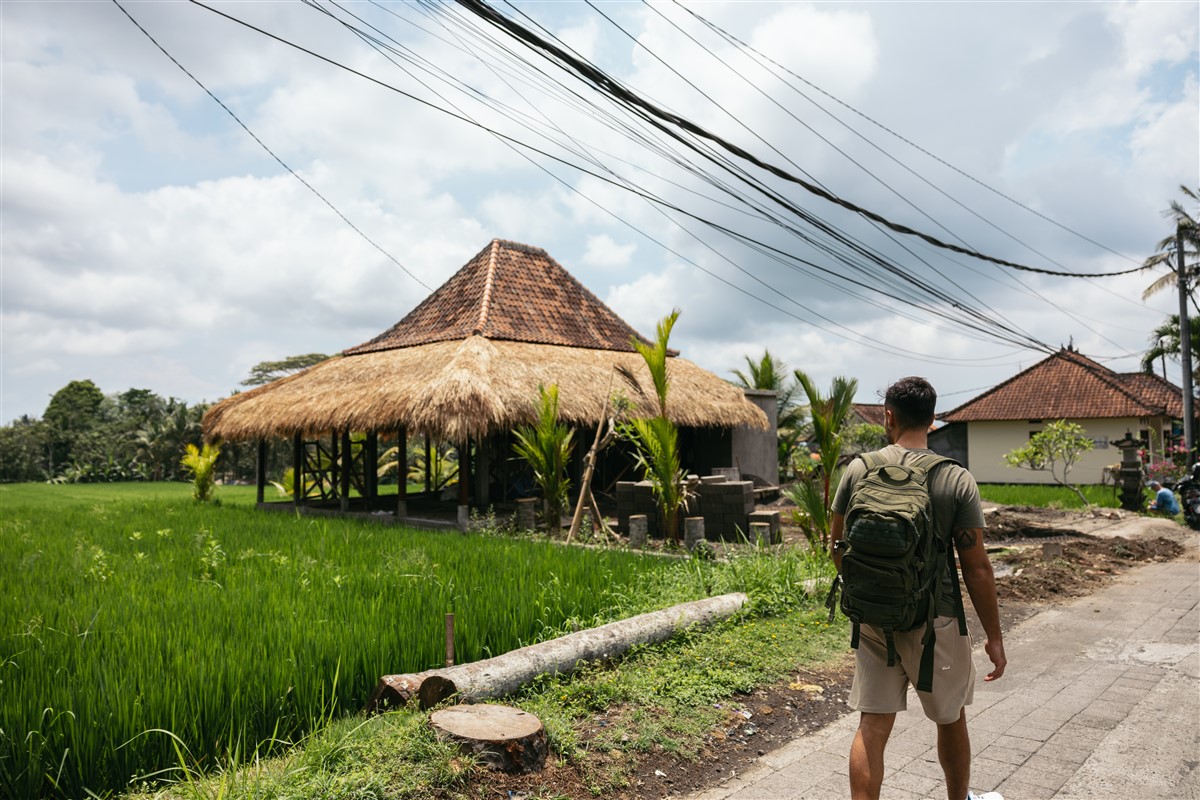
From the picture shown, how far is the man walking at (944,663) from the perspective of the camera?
8.44 ft

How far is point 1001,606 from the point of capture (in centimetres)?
687

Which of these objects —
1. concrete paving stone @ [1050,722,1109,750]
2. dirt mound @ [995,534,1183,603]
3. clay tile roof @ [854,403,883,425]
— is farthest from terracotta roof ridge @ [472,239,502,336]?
clay tile roof @ [854,403,883,425]

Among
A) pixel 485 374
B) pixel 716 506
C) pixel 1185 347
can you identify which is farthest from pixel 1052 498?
pixel 485 374

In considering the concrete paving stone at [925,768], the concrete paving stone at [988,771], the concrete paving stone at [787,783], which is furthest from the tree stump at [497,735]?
the concrete paving stone at [988,771]

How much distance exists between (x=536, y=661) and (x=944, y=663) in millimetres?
2253

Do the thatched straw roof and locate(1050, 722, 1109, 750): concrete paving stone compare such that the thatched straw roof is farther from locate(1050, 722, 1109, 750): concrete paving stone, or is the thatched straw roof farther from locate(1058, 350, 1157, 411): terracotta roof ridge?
locate(1058, 350, 1157, 411): terracotta roof ridge

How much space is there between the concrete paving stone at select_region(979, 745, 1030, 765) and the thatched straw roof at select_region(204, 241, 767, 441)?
7.39 m

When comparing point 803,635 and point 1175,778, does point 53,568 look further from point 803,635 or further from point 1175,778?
point 1175,778

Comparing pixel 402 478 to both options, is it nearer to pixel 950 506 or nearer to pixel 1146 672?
pixel 1146 672

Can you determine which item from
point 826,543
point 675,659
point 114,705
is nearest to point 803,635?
point 675,659

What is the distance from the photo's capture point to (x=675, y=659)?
4746 millimetres

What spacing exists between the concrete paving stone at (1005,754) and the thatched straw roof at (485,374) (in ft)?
24.2

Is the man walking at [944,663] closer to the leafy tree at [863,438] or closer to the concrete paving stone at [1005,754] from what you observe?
the concrete paving stone at [1005,754]

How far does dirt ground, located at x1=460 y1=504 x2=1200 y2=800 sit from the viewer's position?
3.36m
